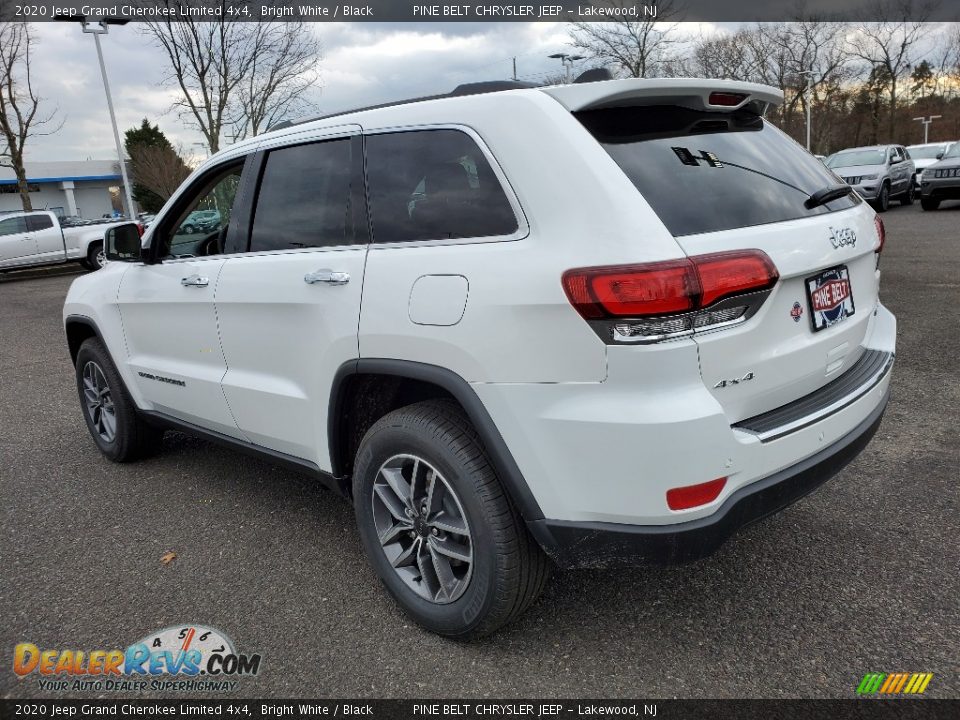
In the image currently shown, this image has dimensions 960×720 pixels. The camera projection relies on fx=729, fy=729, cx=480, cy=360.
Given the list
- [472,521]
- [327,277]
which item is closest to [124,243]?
[327,277]

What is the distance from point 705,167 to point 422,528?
1.56 m

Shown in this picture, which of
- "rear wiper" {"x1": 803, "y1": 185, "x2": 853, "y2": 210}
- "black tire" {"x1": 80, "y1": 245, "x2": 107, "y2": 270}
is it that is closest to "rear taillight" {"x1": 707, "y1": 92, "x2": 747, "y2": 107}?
"rear wiper" {"x1": 803, "y1": 185, "x2": 853, "y2": 210}

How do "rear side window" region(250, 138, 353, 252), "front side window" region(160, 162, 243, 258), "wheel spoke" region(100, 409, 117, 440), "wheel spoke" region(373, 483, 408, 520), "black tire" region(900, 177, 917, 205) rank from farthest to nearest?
"black tire" region(900, 177, 917, 205) < "wheel spoke" region(100, 409, 117, 440) < "front side window" region(160, 162, 243, 258) < "rear side window" region(250, 138, 353, 252) < "wheel spoke" region(373, 483, 408, 520)

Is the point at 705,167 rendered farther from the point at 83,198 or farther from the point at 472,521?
the point at 83,198

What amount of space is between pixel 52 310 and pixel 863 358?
1305cm

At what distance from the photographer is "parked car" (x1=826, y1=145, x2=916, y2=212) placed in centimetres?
1823

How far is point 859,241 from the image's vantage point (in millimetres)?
2582

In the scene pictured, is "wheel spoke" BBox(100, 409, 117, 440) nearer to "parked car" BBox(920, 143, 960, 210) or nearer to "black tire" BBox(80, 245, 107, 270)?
"black tire" BBox(80, 245, 107, 270)

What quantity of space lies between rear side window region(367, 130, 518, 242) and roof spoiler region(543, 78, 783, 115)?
34 cm

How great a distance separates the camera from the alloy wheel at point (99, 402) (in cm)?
448

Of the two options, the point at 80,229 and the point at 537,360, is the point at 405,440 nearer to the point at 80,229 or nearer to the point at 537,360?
the point at 537,360

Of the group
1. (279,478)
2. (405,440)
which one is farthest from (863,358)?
(279,478)

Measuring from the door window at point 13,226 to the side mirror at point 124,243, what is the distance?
17.6 metres

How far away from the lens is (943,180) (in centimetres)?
1725
